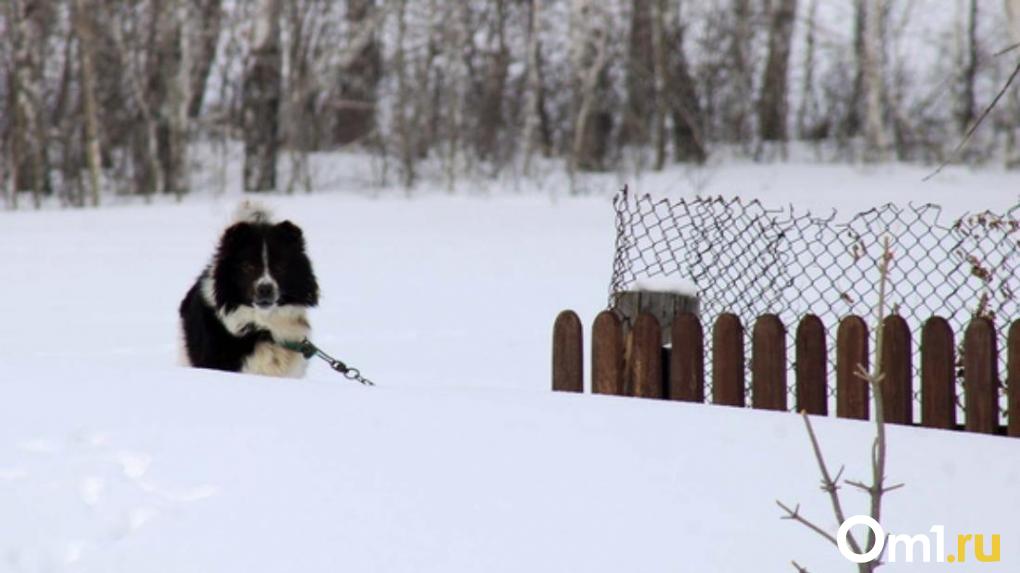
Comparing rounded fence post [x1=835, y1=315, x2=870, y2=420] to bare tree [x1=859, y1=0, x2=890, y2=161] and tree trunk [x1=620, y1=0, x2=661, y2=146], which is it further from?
tree trunk [x1=620, y1=0, x2=661, y2=146]

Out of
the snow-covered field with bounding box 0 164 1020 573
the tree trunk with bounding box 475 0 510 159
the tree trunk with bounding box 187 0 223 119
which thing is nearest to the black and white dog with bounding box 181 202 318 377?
the snow-covered field with bounding box 0 164 1020 573

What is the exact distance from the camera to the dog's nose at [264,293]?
6.19 m

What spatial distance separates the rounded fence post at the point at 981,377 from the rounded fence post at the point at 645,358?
113 cm

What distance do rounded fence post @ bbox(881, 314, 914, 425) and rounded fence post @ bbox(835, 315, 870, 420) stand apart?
8 centimetres

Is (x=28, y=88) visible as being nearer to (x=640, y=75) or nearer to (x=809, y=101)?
(x=640, y=75)

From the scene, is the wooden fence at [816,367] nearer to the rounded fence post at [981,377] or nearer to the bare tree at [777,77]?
the rounded fence post at [981,377]

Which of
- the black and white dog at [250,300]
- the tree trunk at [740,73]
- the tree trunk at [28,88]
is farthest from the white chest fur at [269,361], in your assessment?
the tree trunk at [740,73]

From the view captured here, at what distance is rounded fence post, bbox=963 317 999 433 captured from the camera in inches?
197

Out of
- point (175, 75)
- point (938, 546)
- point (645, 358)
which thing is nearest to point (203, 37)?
point (175, 75)

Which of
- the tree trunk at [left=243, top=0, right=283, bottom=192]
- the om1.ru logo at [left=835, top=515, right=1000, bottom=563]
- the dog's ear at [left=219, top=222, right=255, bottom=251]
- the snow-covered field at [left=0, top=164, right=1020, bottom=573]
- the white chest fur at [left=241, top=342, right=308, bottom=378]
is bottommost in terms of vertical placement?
the om1.ru logo at [left=835, top=515, right=1000, bottom=563]

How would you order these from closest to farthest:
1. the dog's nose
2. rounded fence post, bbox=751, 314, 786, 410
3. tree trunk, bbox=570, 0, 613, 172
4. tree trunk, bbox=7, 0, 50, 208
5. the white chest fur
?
rounded fence post, bbox=751, 314, 786, 410
the dog's nose
the white chest fur
tree trunk, bbox=7, 0, 50, 208
tree trunk, bbox=570, 0, 613, 172

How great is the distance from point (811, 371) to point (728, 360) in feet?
1.02

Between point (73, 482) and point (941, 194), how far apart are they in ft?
45.6

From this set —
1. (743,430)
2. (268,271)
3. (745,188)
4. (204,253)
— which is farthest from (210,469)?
(745,188)
